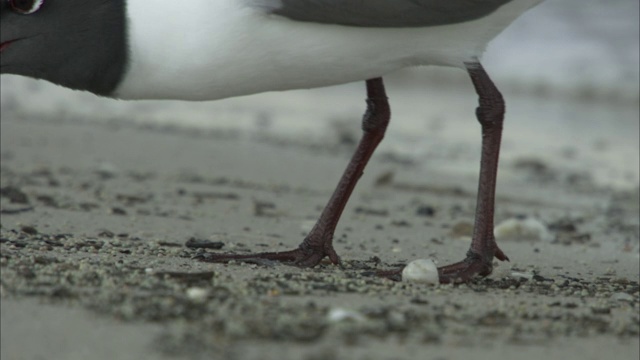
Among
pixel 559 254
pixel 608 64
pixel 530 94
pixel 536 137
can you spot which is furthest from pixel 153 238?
pixel 608 64

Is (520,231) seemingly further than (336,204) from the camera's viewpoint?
Yes

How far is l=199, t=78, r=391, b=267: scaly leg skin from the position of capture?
4.54 metres

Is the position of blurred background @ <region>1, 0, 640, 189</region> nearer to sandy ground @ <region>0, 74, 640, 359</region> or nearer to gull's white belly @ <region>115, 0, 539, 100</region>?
sandy ground @ <region>0, 74, 640, 359</region>

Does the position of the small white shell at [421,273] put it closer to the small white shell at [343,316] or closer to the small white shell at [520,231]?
the small white shell at [343,316]

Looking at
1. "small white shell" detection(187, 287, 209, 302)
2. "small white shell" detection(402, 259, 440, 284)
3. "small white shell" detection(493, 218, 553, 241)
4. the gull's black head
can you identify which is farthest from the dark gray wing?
"small white shell" detection(493, 218, 553, 241)

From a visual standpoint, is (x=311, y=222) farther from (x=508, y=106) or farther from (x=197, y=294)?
(x=508, y=106)

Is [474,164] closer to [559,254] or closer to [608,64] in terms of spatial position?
[559,254]

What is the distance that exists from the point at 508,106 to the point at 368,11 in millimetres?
8156

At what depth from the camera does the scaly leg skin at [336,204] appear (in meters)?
4.54

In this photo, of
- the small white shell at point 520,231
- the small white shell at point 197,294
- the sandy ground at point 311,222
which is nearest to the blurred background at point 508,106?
the sandy ground at point 311,222

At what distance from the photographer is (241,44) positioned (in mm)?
4066

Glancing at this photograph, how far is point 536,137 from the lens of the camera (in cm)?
1014

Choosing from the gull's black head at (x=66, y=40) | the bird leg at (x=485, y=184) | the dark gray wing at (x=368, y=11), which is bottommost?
the bird leg at (x=485, y=184)

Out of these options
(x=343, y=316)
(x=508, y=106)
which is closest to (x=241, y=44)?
(x=343, y=316)
